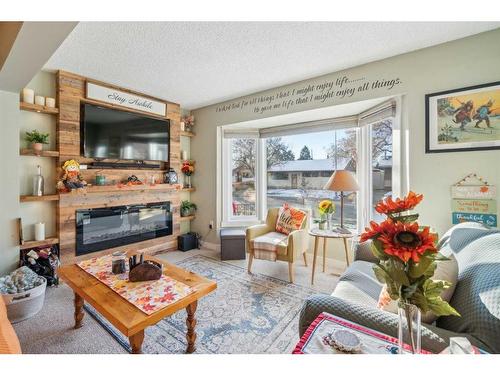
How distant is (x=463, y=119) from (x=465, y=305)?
5.79 ft

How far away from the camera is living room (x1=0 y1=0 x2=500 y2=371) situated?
1.07 meters

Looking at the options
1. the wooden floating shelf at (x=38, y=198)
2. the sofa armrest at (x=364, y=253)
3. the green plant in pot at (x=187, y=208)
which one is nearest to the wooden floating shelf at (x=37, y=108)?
the wooden floating shelf at (x=38, y=198)

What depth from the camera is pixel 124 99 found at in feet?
10.3

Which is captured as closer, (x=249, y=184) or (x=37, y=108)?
(x=37, y=108)

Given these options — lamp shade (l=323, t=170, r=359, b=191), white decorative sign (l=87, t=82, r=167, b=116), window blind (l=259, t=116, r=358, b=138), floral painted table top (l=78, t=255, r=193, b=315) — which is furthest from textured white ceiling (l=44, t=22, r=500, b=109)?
floral painted table top (l=78, t=255, r=193, b=315)

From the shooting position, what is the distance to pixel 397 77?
92.2 inches

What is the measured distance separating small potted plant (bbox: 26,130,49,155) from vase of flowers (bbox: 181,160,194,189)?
1850 mm

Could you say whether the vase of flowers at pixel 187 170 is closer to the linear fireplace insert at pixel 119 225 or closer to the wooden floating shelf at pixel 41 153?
the linear fireplace insert at pixel 119 225

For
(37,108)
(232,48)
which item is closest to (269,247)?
(232,48)

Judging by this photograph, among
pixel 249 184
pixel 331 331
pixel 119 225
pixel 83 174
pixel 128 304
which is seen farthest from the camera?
pixel 249 184

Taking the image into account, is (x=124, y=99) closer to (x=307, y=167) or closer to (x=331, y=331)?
(x=307, y=167)

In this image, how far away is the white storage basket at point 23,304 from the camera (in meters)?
1.84

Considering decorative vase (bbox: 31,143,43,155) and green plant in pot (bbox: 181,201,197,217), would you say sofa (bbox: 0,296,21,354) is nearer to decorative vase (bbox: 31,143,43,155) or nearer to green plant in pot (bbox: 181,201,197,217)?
decorative vase (bbox: 31,143,43,155)

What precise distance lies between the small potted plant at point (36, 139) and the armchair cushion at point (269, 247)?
251 centimetres
